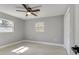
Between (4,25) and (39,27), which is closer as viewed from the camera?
(4,25)

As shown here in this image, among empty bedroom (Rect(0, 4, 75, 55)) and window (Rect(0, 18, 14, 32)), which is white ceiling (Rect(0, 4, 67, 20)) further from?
window (Rect(0, 18, 14, 32))

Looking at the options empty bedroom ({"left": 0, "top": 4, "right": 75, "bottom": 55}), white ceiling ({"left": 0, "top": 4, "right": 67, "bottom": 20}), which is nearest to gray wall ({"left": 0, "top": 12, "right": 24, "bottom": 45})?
empty bedroom ({"left": 0, "top": 4, "right": 75, "bottom": 55})

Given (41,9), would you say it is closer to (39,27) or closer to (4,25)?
(39,27)

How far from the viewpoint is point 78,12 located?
1.06 meters

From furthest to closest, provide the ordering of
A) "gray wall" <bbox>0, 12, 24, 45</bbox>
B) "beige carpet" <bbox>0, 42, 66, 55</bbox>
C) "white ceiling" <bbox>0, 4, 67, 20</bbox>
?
1. "gray wall" <bbox>0, 12, 24, 45</bbox>
2. "beige carpet" <bbox>0, 42, 66, 55</bbox>
3. "white ceiling" <bbox>0, 4, 67, 20</bbox>

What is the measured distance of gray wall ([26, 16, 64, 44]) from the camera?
1.67 meters

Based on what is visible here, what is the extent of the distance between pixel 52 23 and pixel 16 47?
48.3 inches

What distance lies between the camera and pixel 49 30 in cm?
204

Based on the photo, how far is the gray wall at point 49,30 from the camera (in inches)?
65.8

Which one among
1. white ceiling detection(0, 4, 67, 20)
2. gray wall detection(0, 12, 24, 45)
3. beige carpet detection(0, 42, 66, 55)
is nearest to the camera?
white ceiling detection(0, 4, 67, 20)

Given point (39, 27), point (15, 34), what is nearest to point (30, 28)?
point (39, 27)
